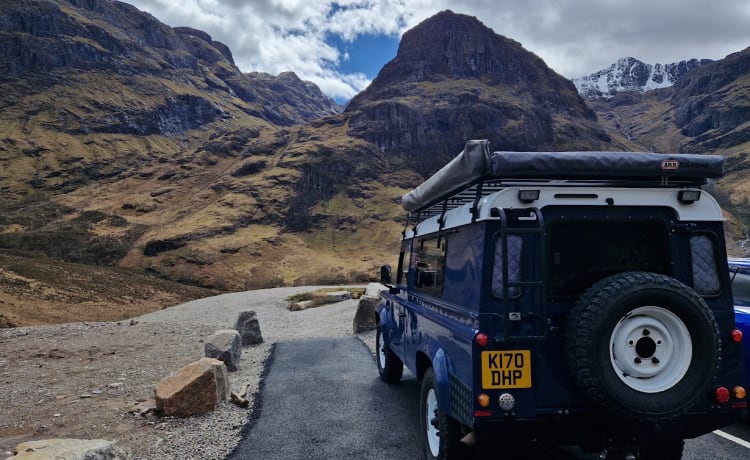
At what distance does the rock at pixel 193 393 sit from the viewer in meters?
6.95

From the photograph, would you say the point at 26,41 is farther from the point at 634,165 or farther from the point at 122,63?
the point at 634,165

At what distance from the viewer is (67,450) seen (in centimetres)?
419

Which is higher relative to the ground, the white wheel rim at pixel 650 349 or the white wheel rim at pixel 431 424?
the white wheel rim at pixel 650 349

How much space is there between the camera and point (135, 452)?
18.8 ft

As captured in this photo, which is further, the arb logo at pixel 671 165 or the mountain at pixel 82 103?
the mountain at pixel 82 103

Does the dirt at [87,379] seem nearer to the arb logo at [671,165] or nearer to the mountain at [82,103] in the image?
the arb logo at [671,165]

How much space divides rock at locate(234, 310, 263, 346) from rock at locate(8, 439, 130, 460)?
9596mm

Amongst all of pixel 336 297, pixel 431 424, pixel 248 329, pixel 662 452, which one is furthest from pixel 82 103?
pixel 662 452

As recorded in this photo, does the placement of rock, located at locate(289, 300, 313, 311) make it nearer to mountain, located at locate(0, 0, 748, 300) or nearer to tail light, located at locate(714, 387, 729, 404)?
tail light, located at locate(714, 387, 729, 404)

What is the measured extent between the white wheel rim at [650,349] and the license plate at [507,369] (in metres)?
0.62

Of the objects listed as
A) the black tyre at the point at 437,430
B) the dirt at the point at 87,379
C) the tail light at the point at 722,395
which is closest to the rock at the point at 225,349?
the dirt at the point at 87,379

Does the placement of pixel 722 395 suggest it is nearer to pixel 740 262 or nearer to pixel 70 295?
pixel 740 262

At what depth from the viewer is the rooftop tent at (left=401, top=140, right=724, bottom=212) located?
3975 millimetres

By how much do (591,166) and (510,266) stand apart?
3.71ft
